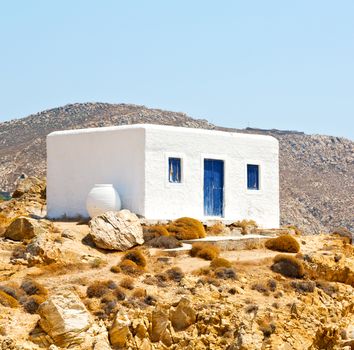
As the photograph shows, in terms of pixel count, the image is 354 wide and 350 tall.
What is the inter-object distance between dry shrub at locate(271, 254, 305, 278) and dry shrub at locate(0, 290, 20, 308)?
890 centimetres

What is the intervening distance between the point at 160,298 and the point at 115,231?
5.17 m

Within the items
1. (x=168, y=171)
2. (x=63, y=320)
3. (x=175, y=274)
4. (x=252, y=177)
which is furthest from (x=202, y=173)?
(x=63, y=320)

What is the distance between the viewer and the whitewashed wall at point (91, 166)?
32.2 m

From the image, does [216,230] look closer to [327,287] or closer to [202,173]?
[202,173]

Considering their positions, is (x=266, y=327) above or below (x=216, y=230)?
below

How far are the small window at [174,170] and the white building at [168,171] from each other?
0.12 feet

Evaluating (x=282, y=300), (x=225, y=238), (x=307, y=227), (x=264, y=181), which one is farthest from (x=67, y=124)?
(x=282, y=300)

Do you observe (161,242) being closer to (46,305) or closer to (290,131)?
(46,305)

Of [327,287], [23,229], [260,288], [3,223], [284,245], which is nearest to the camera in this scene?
[260,288]

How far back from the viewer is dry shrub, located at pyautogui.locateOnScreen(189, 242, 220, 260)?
28.5 metres

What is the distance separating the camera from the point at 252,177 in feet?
117

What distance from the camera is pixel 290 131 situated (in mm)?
91625

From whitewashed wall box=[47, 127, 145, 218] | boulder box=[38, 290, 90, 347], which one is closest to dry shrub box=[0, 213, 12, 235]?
whitewashed wall box=[47, 127, 145, 218]

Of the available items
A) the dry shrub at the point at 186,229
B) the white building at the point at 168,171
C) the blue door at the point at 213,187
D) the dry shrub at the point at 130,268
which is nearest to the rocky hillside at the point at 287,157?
the white building at the point at 168,171
